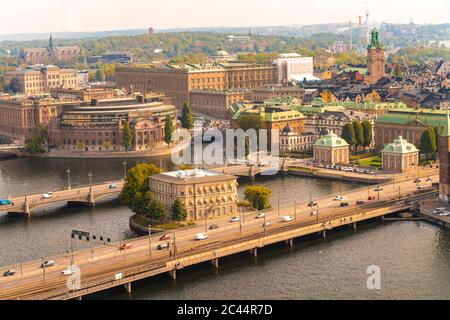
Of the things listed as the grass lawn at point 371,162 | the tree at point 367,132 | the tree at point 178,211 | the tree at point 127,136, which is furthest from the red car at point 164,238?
the tree at point 127,136

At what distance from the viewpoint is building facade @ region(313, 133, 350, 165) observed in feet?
204

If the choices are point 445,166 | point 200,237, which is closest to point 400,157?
point 445,166

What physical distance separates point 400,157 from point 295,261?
24.5 meters

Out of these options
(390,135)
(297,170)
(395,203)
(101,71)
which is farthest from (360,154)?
(101,71)

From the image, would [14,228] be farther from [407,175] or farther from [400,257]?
[407,175]

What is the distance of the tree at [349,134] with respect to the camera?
217ft

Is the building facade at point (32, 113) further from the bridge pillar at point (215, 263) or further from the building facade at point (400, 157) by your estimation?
the bridge pillar at point (215, 263)

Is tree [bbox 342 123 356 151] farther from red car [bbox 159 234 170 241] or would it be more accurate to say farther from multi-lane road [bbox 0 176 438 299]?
red car [bbox 159 234 170 241]

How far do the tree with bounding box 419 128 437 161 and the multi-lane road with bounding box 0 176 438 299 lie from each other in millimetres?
14349

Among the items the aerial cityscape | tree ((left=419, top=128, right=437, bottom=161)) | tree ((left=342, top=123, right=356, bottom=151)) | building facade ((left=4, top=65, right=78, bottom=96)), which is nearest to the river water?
the aerial cityscape

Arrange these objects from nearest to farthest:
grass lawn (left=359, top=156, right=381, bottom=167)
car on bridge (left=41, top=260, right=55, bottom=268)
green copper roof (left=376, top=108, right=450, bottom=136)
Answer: car on bridge (left=41, top=260, right=55, bottom=268), grass lawn (left=359, top=156, right=381, bottom=167), green copper roof (left=376, top=108, right=450, bottom=136)

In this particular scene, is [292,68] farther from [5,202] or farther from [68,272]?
[68,272]

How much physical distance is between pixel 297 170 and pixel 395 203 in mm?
15686

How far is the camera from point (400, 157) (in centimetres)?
5772
